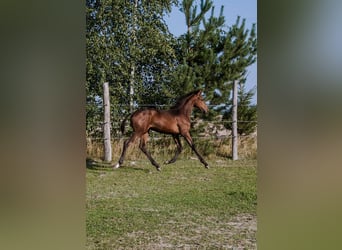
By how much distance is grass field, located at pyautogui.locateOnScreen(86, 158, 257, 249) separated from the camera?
309 cm

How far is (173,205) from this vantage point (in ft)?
10.5

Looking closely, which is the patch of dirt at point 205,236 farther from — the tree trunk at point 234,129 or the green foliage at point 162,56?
the green foliage at point 162,56

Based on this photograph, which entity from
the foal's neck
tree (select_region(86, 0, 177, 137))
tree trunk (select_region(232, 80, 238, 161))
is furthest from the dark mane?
tree trunk (select_region(232, 80, 238, 161))

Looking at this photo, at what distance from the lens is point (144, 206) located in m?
3.16

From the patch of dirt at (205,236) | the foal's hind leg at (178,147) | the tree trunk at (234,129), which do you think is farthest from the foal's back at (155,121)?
the patch of dirt at (205,236)

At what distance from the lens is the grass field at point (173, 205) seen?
10.1 feet

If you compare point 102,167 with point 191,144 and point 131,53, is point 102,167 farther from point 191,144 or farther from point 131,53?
point 131,53

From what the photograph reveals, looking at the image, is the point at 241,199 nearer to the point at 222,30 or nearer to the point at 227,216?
the point at 227,216

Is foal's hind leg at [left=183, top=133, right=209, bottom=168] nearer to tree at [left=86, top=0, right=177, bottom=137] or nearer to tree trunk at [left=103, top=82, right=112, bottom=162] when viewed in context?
tree at [left=86, top=0, right=177, bottom=137]

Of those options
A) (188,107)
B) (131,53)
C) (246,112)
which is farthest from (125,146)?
(246,112)
